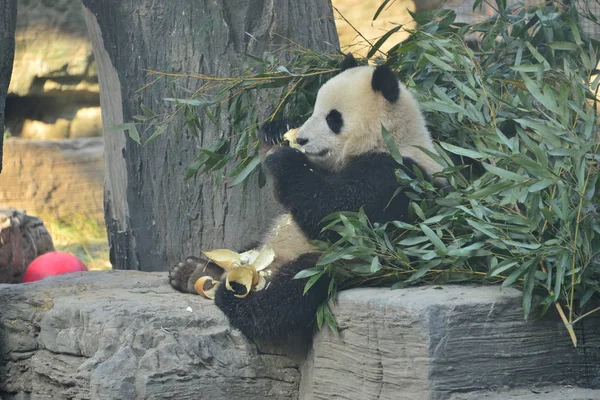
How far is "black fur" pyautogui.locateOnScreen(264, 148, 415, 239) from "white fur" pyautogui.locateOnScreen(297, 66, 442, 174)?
0.33 ft

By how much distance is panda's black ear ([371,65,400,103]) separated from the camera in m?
3.17

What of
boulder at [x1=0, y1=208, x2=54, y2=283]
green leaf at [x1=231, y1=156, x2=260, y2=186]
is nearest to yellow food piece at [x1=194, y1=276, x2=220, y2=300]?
green leaf at [x1=231, y1=156, x2=260, y2=186]

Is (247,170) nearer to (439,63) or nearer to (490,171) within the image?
(439,63)

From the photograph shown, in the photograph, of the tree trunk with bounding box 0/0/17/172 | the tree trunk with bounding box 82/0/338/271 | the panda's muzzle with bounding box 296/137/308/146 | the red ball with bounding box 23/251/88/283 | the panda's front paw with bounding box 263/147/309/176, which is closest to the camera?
the panda's front paw with bounding box 263/147/309/176

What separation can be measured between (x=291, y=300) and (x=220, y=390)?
418 mm

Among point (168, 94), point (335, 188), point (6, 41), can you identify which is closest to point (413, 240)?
point (335, 188)

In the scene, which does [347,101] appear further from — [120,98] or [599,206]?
[120,98]

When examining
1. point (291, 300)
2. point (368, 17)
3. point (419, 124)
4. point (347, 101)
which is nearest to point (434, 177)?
point (419, 124)

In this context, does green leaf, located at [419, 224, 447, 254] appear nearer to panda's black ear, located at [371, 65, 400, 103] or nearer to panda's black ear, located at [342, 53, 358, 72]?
panda's black ear, located at [371, 65, 400, 103]

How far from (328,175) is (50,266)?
3.23 metres

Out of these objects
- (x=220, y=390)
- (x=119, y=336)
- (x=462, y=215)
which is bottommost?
(x=220, y=390)

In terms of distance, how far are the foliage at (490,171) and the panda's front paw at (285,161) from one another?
0.21m

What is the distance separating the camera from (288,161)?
315 centimetres

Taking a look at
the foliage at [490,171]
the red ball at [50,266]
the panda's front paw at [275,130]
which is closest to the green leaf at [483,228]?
the foliage at [490,171]
